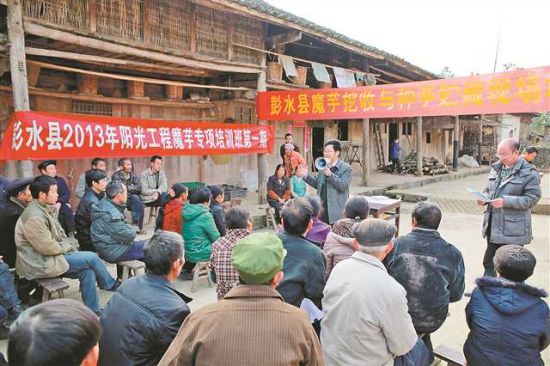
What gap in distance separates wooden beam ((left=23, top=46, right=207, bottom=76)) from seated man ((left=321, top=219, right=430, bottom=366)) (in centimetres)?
537

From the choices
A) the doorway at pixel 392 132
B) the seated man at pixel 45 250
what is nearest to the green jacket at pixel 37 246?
the seated man at pixel 45 250

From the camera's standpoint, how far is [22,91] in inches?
209

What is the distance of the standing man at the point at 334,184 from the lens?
5379 millimetres

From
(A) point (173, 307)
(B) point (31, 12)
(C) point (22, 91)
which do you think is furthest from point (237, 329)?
(B) point (31, 12)

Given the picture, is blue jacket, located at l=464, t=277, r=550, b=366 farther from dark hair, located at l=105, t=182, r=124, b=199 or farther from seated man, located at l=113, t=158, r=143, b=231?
seated man, located at l=113, t=158, r=143, b=231

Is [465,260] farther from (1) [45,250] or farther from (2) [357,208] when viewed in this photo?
(1) [45,250]

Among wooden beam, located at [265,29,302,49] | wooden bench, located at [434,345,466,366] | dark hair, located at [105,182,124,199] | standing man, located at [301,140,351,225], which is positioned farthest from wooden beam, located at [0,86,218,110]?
wooden bench, located at [434,345,466,366]

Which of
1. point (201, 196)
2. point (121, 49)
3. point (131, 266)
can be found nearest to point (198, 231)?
point (201, 196)

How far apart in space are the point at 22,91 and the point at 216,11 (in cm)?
449

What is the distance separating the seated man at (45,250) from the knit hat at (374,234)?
303 centimetres

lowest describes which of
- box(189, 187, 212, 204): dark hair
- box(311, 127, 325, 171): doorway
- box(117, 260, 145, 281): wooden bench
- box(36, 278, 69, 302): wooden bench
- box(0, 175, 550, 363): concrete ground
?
box(0, 175, 550, 363): concrete ground

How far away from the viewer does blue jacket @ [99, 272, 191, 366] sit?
2.13 meters

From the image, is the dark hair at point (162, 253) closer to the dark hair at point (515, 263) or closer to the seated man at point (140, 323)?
the seated man at point (140, 323)

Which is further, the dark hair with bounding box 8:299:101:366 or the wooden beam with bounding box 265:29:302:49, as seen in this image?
the wooden beam with bounding box 265:29:302:49
